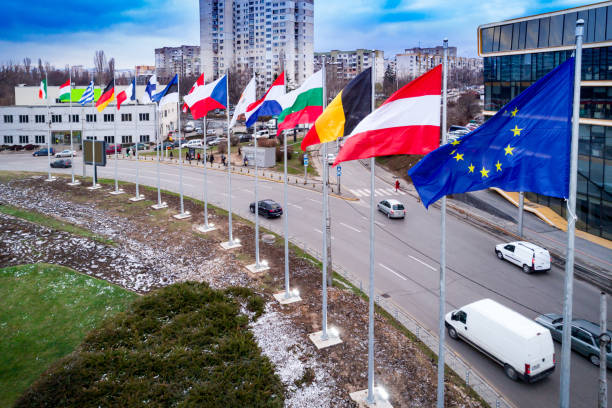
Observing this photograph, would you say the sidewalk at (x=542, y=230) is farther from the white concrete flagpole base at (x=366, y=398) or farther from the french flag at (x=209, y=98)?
the french flag at (x=209, y=98)

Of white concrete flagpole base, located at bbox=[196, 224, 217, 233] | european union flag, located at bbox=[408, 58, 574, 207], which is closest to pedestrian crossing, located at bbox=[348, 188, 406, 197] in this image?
white concrete flagpole base, located at bbox=[196, 224, 217, 233]

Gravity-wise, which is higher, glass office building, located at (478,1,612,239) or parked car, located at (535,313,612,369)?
glass office building, located at (478,1,612,239)

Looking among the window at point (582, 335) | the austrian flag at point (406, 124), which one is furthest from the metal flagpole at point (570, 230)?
the window at point (582, 335)

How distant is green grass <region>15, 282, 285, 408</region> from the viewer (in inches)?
545

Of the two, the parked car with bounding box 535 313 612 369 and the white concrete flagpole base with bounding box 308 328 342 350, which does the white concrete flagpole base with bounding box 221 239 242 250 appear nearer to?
the white concrete flagpole base with bounding box 308 328 342 350

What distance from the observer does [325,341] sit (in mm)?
17188

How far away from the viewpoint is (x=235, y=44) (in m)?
145

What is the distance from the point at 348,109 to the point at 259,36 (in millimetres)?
136349

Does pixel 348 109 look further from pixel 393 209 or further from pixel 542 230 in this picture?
pixel 542 230

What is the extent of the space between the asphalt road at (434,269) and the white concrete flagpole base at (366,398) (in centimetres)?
449

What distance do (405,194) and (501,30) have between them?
57.5ft

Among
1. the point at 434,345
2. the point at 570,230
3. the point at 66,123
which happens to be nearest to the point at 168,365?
the point at 434,345

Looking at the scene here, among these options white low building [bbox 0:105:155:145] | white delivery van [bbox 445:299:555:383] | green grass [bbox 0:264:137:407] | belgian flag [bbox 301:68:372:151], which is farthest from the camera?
white low building [bbox 0:105:155:145]

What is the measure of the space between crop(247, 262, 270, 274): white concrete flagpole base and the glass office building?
25866mm
